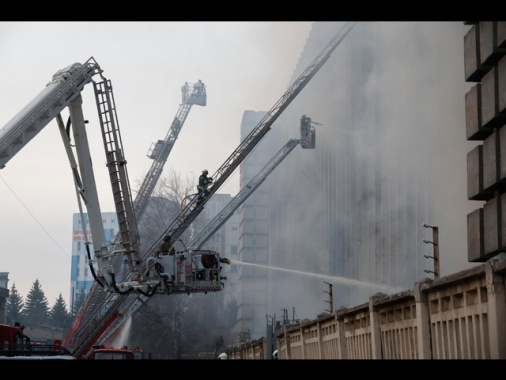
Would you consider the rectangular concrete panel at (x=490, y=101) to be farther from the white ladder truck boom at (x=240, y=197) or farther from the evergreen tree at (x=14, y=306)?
the evergreen tree at (x=14, y=306)

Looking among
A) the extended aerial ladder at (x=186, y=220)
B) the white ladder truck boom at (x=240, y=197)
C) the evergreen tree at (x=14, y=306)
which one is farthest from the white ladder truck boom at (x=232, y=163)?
the evergreen tree at (x=14, y=306)

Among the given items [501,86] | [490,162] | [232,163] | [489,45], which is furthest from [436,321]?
[232,163]

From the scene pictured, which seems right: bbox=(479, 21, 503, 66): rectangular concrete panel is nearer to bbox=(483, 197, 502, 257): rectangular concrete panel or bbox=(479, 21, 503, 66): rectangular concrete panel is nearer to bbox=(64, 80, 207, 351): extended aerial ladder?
bbox=(483, 197, 502, 257): rectangular concrete panel

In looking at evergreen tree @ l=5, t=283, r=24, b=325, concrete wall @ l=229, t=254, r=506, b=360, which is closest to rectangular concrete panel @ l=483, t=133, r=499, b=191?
concrete wall @ l=229, t=254, r=506, b=360

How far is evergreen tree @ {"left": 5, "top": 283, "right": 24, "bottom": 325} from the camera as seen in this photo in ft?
315

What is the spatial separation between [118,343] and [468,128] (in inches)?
1762

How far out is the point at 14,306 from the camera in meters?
104

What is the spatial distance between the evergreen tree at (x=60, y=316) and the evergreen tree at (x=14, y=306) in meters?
3.68

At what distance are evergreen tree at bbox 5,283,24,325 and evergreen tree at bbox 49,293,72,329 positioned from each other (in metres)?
3.68

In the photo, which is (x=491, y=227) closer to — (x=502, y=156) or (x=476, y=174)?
(x=476, y=174)

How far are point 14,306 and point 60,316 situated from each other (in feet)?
17.2
